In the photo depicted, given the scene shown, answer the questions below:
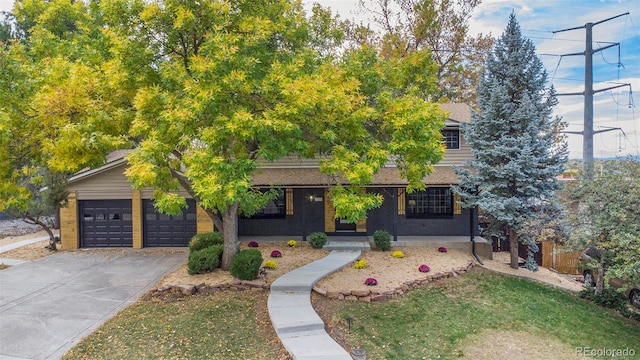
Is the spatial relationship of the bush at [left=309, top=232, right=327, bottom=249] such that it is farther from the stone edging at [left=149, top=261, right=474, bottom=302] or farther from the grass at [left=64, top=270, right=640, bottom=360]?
the grass at [left=64, top=270, right=640, bottom=360]

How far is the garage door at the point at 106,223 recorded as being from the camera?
1594cm

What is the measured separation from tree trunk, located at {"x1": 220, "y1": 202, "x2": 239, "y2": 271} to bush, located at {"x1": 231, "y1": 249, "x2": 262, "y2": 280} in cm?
73

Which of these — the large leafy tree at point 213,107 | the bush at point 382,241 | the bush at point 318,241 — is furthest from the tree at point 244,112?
the bush at point 382,241

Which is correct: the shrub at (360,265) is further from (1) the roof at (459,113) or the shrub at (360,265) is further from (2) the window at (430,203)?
(1) the roof at (459,113)

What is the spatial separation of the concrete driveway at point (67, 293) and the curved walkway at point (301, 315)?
3.96m

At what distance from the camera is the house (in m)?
15.6

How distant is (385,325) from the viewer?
26.5 feet

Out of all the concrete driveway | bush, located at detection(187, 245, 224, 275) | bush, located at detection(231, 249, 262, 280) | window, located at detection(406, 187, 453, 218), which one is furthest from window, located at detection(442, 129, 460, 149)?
the concrete driveway

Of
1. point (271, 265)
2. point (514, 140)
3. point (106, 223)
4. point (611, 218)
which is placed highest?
point (514, 140)

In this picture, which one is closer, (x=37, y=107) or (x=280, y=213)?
(x=37, y=107)

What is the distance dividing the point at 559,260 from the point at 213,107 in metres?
15.6

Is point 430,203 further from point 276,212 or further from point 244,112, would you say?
point 244,112

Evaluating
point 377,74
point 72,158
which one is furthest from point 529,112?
point 72,158

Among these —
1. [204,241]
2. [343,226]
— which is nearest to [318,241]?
[343,226]
